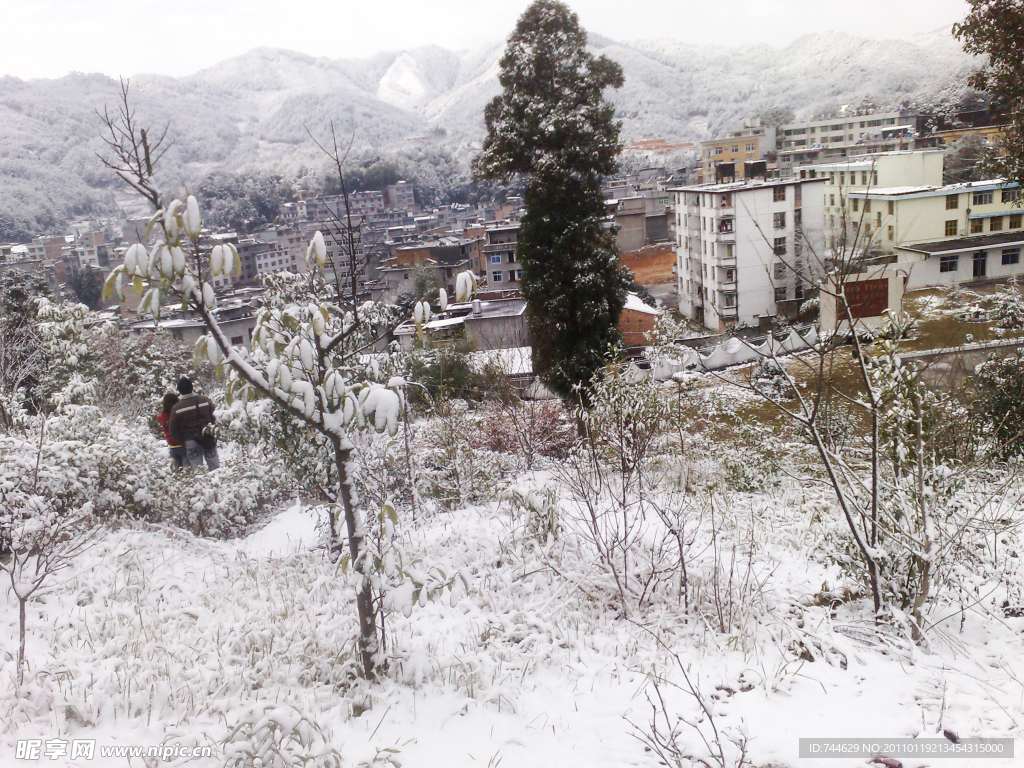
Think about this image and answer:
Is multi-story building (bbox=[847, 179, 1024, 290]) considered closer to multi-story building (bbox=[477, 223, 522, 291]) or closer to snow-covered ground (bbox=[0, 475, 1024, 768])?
multi-story building (bbox=[477, 223, 522, 291])

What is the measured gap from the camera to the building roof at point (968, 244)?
74.0 ft

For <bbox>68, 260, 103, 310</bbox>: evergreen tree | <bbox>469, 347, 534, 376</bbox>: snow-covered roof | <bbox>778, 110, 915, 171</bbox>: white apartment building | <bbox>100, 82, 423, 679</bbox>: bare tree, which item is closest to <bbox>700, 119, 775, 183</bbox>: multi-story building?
<bbox>778, 110, 915, 171</bbox>: white apartment building

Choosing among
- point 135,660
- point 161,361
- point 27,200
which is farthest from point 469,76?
point 135,660

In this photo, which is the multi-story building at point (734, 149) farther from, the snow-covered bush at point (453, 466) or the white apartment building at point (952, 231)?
the snow-covered bush at point (453, 466)

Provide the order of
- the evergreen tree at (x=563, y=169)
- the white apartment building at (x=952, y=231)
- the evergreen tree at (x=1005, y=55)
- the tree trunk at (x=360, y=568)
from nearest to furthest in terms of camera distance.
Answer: the tree trunk at (x=360, y=568), the evergreen tree at (x=1005, y=55), the evergreen tree at (x=563, y=169), the white apartment building at (x=952, y=231)

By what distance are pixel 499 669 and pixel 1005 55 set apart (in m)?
7.60

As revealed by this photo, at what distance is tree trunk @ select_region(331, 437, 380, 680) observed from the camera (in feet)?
8.73

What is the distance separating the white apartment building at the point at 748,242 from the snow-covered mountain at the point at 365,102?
38.5 m

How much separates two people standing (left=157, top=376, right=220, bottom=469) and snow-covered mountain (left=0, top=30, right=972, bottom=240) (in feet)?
189

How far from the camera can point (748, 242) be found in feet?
80.8

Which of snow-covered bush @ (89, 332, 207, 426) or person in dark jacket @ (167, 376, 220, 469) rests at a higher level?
person in dark jacket @ (167, 376, 220, 469)

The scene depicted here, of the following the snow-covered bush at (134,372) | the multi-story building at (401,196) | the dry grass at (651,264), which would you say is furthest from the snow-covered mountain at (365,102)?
the snow-covered bush at (134,372)

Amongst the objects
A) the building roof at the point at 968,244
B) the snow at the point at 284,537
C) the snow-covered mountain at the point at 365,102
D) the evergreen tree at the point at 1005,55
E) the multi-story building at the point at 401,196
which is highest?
the snow-covered mountain at the point at 365,102

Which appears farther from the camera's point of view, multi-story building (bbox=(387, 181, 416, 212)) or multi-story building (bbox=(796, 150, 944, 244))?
multi-story building (bbox=(387, 181, 416, 212))
